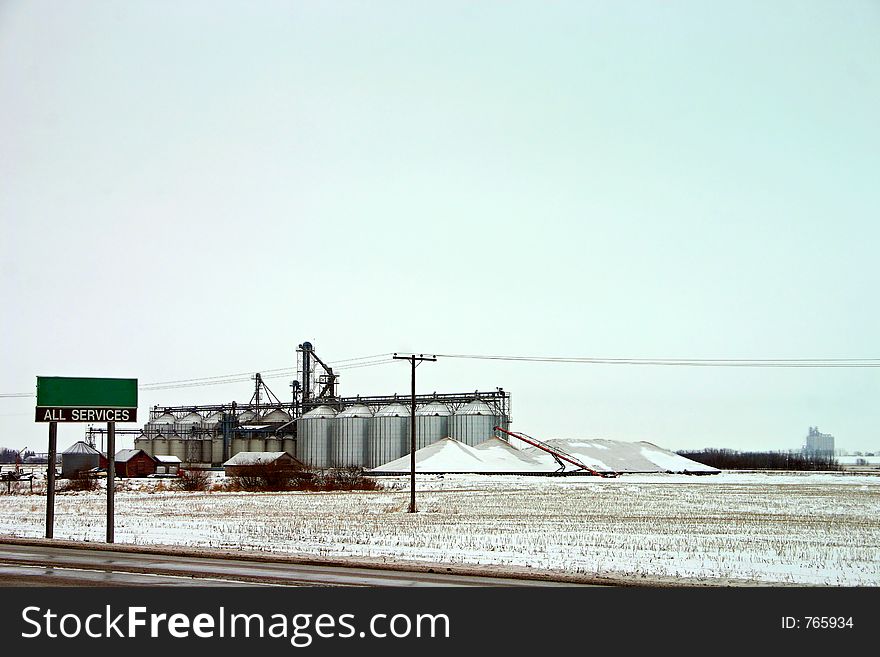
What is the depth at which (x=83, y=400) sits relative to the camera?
3092cm

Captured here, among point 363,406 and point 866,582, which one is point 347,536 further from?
point 363,406

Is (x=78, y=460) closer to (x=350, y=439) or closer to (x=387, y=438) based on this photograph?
(x=350, y=439)

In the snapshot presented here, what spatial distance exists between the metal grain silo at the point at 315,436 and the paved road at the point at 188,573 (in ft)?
301

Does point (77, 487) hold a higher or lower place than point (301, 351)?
lower

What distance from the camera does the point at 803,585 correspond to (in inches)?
736

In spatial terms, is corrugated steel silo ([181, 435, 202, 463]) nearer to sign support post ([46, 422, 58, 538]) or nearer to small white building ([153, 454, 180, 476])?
small white building ([153, 454, 180, 476])

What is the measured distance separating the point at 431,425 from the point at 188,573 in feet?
316

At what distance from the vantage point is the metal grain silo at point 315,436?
115938mm

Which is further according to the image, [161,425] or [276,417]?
[161,425]

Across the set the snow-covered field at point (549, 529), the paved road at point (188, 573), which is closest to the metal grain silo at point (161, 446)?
the snow-covered field at point (549, 529)

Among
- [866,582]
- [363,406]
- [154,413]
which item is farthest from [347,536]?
[154,413]

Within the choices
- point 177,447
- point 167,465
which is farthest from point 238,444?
point 177,447
